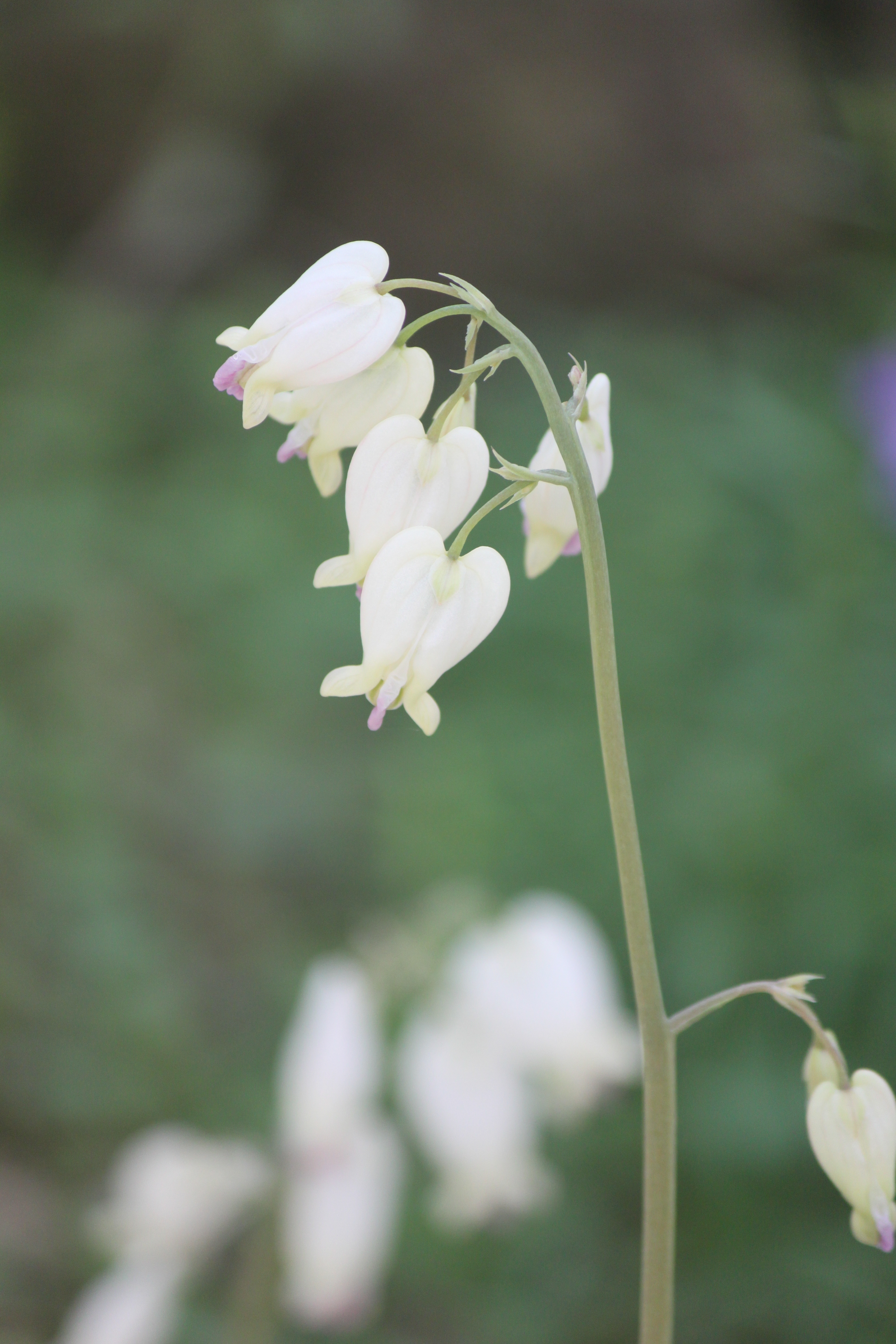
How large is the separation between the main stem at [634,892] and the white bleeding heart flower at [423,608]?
0.09 meters

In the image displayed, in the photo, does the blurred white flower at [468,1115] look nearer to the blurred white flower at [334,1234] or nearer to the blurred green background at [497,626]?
the blurred white flower at [334,1234]

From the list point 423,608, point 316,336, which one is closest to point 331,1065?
point 423,608

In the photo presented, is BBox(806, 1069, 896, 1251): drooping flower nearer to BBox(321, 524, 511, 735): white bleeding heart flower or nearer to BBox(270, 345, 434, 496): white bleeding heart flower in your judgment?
BBox(321, 524, 511, 735): white bleeding heart flower

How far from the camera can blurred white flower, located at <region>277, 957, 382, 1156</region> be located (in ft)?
5.36

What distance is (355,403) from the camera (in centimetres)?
84

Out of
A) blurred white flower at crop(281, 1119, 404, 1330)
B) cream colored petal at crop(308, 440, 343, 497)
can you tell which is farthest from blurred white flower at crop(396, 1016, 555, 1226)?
cream colored petal at crop(308, 440, 343, 497)

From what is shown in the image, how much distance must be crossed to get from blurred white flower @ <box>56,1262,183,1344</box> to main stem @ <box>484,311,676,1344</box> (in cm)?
102

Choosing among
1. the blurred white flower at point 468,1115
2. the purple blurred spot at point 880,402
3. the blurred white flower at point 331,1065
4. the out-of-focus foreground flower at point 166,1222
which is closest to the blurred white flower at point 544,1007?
the blurred white flower at point 468,1115

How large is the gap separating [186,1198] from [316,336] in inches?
46.9

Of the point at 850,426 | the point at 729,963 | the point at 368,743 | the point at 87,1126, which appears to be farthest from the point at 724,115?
the point at 87,1126

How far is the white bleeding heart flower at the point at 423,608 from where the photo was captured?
776 millimetres

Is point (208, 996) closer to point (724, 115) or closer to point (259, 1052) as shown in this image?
point (259, 1052)

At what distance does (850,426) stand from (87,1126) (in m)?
2.74

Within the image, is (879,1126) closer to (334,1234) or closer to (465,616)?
(465,616)
